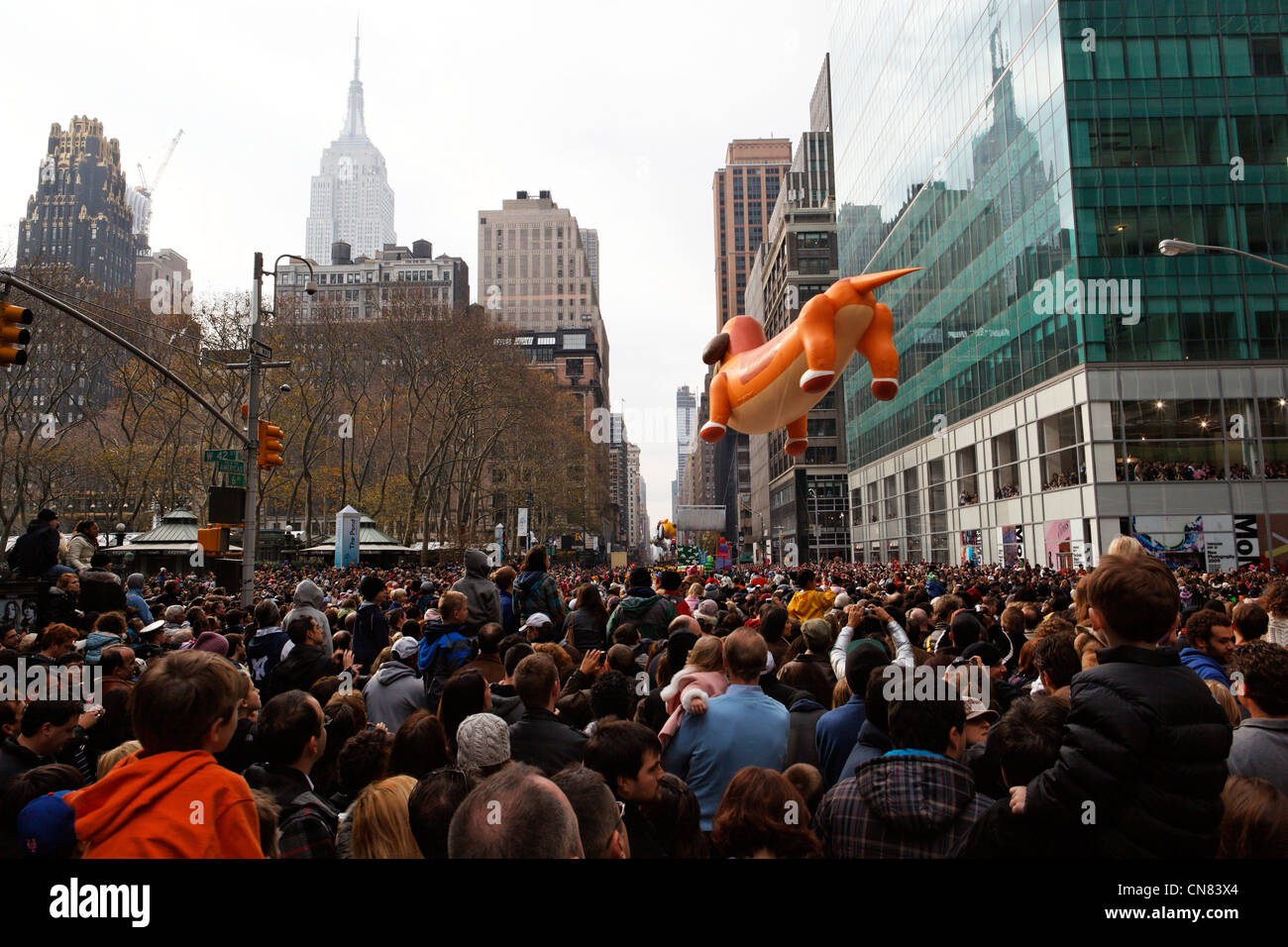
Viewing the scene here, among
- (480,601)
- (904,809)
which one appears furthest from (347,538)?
(904,809)

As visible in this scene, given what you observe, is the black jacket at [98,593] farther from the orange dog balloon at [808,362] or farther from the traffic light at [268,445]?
the orange dog balloon at [808,362]

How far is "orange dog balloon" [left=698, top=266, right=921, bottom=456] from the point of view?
8.80 metres

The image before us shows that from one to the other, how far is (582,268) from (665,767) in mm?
165237

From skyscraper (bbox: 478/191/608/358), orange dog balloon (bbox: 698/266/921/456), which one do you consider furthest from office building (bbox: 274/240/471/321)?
orange dog balloon (bbox: 698/266/921/456)

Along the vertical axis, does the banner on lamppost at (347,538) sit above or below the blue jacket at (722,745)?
above

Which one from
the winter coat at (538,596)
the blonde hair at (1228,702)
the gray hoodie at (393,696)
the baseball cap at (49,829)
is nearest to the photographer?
the baseball cap at (49,829)

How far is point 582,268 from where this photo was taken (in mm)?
162875

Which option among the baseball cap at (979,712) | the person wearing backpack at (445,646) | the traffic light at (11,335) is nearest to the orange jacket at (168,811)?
the baseball cap at (979,712)

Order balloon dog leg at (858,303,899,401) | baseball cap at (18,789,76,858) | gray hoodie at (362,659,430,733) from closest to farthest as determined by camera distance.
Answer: baseball cap at (18,789,76,858)
gray hoodie at (362,659,430,733)
balloon dog leg at (858,303,899,401)

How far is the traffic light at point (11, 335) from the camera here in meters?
10.3

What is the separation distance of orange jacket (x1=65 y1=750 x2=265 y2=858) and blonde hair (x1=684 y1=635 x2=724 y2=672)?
2.92 m

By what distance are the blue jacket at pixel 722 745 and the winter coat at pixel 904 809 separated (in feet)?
3.20

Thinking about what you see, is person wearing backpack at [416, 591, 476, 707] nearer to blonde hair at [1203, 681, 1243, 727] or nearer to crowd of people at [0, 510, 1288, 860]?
crowd of people at [0, 510, 1288, 860]
